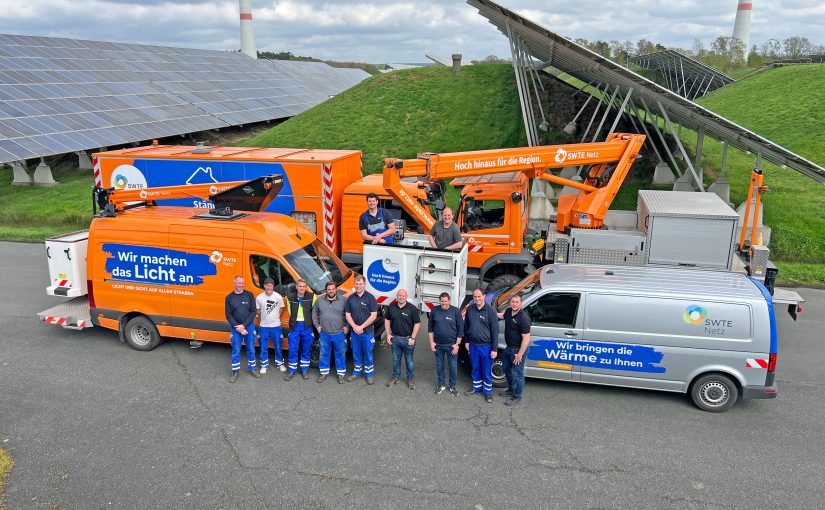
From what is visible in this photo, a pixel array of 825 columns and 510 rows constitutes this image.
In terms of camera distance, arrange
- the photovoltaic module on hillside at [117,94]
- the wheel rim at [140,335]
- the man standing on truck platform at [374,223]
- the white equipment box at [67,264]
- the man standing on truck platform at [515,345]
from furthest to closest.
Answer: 1. the photovoltaic module on hillside at [117,94]
2. the man standing on truck platform at [374,223]
3. the white equipment box at [67,264]
4. the wheel rim at [140,335]
5. the man standing on truck platform at [515,345]

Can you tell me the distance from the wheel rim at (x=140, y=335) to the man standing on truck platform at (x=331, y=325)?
3.24 m

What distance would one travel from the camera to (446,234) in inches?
386

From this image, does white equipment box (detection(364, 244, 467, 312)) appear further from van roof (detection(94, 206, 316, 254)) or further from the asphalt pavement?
van roof (detection(94, 206, 316, 254))

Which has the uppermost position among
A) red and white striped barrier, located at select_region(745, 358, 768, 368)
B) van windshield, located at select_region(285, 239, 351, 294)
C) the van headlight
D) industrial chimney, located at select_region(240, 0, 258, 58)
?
industrial chimney, located at select_region(240, 0, 258, 58)

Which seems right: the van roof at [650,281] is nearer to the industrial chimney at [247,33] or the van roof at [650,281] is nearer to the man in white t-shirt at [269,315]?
the man in white t-shirt at [269,315]

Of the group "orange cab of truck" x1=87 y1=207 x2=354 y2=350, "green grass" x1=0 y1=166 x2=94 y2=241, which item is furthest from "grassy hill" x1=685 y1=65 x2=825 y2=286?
"green grass" x1=0 y1=166 x2=94 y2=241

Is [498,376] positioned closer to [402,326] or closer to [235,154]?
[402,326]

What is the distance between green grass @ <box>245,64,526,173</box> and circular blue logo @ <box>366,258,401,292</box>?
15373 mm

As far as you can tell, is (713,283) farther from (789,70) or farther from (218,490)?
(789,70)

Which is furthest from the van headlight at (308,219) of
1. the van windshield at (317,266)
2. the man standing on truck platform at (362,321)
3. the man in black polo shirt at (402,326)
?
the man in black polo shirt at (402,326)

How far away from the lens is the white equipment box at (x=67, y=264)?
9945 mm

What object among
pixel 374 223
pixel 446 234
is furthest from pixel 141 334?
pixel 446 234

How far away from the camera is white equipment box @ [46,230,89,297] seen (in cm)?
995

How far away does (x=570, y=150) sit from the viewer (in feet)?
Result: 38.5
